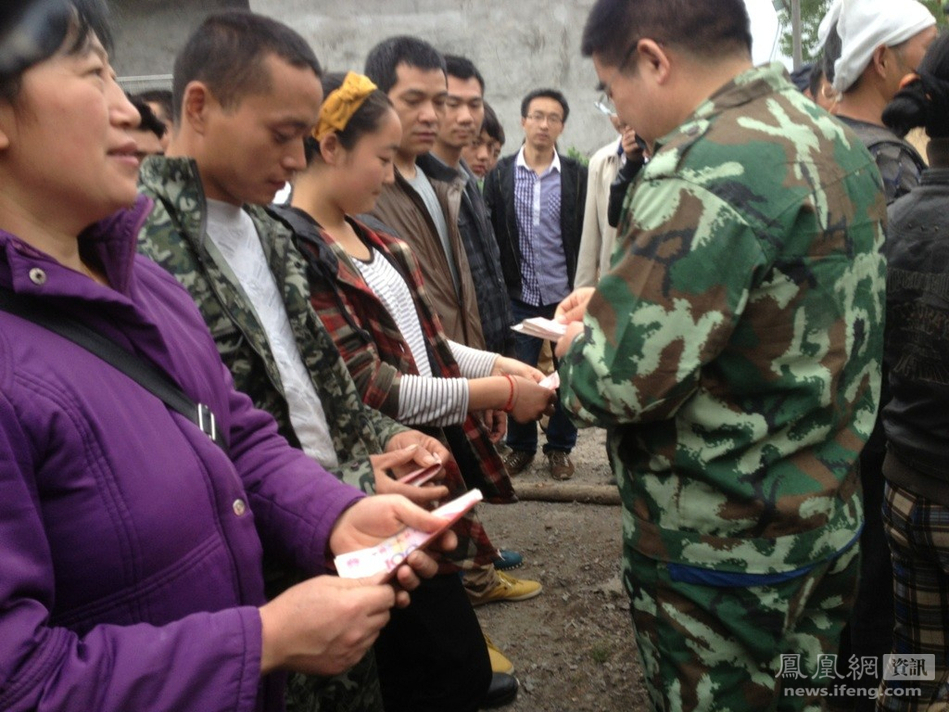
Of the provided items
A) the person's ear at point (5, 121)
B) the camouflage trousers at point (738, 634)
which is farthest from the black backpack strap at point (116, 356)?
the camouflage trousers at point (738, 634)

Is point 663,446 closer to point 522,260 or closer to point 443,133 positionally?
point 443,133

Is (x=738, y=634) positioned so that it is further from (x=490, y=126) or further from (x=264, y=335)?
(x=490, y=126)

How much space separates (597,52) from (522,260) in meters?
4.10

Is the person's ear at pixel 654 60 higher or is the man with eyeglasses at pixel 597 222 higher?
the person's ear at pixel 654 60

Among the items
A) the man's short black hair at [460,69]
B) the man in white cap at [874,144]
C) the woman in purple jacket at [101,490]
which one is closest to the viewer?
the woman in purple jacket at [101,490]

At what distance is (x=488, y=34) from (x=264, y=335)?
17.3 metres

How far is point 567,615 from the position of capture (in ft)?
13.4

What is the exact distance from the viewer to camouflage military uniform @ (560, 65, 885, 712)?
1.85m

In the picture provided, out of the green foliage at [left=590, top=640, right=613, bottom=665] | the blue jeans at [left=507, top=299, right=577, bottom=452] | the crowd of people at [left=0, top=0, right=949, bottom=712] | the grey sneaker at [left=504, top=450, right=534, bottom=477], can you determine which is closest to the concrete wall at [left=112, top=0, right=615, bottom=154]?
the blue jeans at [left=507, top=299, right=577, bottom=452]

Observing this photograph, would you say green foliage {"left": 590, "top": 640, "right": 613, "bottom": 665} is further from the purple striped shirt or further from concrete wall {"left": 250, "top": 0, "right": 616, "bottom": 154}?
concrete wall {"left": 250, "top": 0, "right": 616, "bottom": 154}

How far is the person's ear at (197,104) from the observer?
1979 millimetres

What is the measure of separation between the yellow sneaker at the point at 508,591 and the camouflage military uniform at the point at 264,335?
2.02 metres

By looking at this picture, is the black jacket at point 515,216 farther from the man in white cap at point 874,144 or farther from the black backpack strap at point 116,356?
the black backpack strap at point 116,356

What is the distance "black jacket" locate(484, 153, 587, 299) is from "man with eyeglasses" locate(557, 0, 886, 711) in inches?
162
